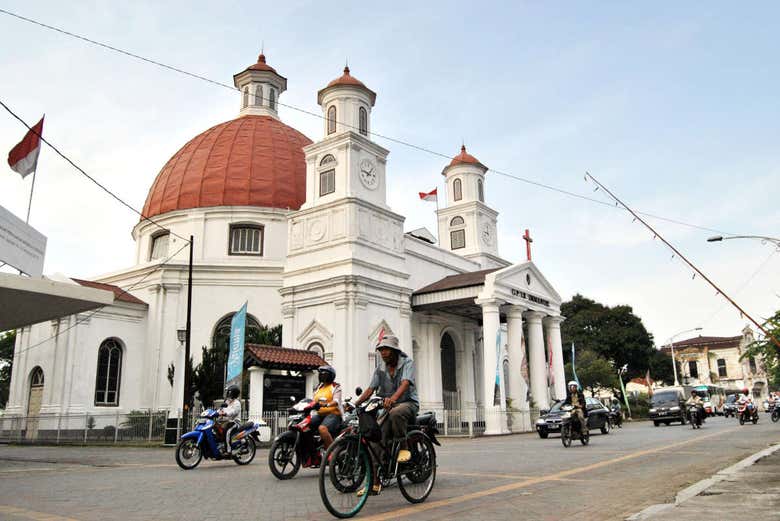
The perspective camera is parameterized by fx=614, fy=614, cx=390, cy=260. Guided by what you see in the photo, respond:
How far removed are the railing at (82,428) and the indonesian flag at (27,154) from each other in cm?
1085

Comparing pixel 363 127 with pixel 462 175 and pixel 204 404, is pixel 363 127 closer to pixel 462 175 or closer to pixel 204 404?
pixel 462 175

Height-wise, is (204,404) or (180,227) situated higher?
(180,227)

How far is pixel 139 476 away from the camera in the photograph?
10.5 m

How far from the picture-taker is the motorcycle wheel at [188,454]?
11.8m

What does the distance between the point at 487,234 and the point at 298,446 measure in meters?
33.1

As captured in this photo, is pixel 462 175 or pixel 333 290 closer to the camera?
pixel 333 290

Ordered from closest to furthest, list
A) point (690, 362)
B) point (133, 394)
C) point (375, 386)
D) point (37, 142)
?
point (375, 386), point (37, 142), point (133, 394), point (690, 362)

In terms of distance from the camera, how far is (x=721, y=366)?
3280 inches

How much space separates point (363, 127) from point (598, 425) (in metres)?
18.5

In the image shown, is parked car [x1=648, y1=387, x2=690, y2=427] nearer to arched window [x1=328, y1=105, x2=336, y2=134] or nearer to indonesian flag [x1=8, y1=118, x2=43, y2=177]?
arched window [x1=328, y1=105, x2=336, y2=134]

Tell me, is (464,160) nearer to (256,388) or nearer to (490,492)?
(256,388)

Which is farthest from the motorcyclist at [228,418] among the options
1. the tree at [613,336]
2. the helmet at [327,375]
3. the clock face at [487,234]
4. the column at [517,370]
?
the tree at [613,336]

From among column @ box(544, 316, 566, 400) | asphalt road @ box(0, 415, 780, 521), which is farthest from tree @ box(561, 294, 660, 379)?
asphalt road @ box(0, 415, 780, 521)

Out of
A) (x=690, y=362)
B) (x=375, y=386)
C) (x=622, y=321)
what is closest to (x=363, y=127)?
(x=375, y=386)
